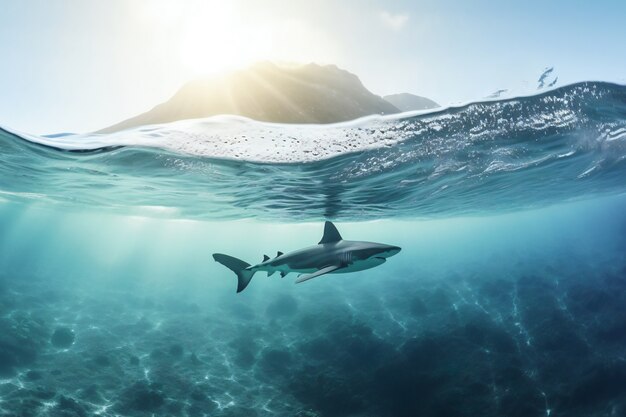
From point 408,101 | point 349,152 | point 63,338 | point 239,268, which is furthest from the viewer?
point 63,338

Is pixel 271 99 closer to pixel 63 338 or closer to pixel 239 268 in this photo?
pixel 239 268

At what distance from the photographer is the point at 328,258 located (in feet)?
29.8

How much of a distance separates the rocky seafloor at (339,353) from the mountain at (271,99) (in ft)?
38.2

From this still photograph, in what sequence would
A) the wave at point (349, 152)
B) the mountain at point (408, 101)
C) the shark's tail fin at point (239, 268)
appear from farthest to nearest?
the mountain at point (408, 101) < the shark's tail fin at point (239, 268) < the wave at point (349, 152)

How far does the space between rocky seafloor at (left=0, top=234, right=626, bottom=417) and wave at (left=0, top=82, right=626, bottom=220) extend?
830cm

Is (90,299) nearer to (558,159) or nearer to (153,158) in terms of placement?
(153,158)

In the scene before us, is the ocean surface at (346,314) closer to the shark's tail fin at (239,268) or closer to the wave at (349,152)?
the wave at (349,152)

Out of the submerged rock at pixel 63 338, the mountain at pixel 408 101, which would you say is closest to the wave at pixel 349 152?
the mountain at pixel 408 101

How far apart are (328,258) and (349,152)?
4234mm

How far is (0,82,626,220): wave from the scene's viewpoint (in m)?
10.1

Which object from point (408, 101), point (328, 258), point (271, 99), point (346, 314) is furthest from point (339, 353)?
point (271, 99)

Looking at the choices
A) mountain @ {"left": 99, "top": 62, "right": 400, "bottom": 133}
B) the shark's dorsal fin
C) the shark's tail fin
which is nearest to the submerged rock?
mountain @ {"left": 99, "top": 62, "right": 400, "bottom": 133}

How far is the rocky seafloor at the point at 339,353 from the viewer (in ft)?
46.2

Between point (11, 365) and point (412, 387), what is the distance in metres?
18.4
